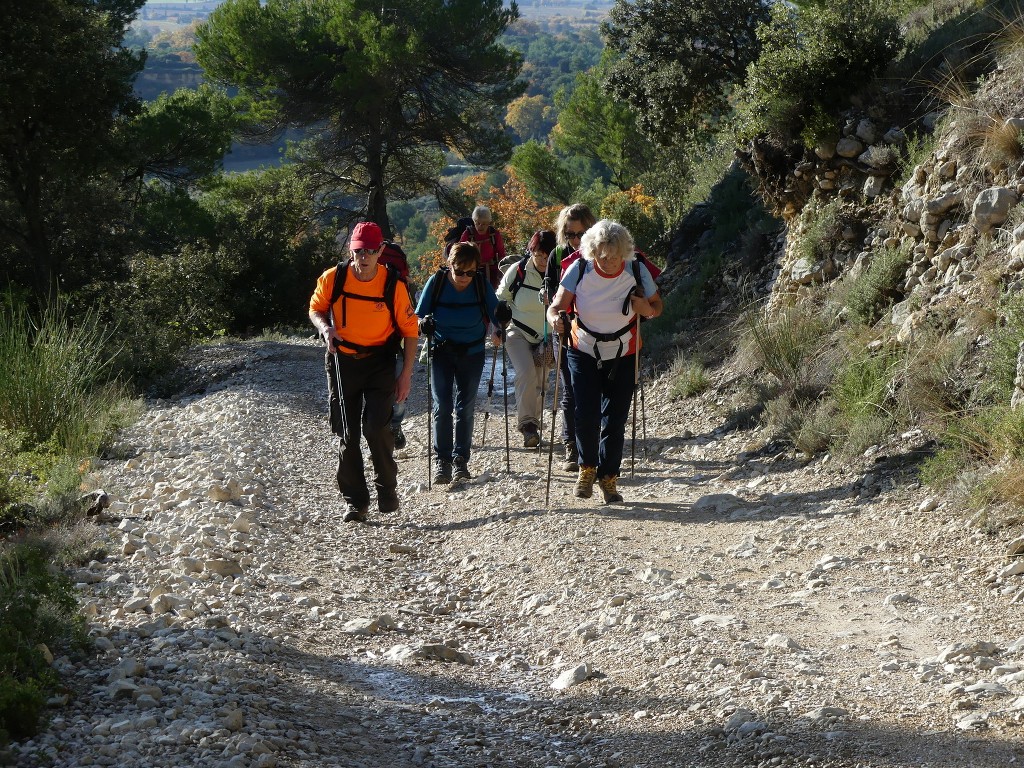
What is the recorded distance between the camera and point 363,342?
7242 mm

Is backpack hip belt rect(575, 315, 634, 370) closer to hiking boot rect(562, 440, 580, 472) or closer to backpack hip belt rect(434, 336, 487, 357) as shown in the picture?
backpack hip belt rect(434, 336, 487, 357)

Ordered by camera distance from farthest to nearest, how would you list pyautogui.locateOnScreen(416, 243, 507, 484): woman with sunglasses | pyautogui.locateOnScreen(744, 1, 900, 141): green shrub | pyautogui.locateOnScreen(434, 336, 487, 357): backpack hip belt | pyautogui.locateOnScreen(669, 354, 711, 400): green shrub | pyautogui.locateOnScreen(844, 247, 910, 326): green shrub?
pyautogui.locateOnScreen(744, 1, 900, 141): green shrub < pyautogui.locateOnScreen(669, 354, 711, 400): green shrub < pyautogui.locateOnScreen(844, 247, 910, 326): green shrub < pyautogui.locateOnScreen(434, 336, 487, 357): backpack hip belt < pyautogui.locateOnScreen(416, 243, 507, 484): woman with sunglasses

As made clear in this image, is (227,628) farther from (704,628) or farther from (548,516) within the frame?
(548,516)

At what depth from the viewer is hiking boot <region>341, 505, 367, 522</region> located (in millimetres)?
7793

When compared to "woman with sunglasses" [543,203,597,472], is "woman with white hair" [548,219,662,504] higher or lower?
lower

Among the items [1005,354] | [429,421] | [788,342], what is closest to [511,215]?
[788,342]

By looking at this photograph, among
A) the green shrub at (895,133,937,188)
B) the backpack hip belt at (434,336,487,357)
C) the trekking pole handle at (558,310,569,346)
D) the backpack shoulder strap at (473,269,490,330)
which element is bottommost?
the backpack hip belt at (434,336,487,357)

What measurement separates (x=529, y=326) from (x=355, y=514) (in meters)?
2.52

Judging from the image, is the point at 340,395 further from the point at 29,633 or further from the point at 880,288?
the point at 880,288

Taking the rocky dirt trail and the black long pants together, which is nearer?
the rocky dirt trail

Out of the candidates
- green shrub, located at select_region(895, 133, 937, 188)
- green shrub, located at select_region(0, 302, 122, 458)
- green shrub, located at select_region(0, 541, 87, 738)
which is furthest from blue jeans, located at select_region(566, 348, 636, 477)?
green shrub, located at select_region(0, 302, 122, 458)

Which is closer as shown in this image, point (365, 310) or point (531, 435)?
point (365, 310)

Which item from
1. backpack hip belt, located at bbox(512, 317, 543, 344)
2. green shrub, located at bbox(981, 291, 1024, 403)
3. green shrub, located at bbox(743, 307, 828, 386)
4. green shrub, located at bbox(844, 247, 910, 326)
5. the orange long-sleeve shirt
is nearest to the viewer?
green shrub, located at bbox(981, 291, 1024, 403)

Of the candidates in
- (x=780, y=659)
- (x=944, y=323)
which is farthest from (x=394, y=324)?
(x=944, y=323)
